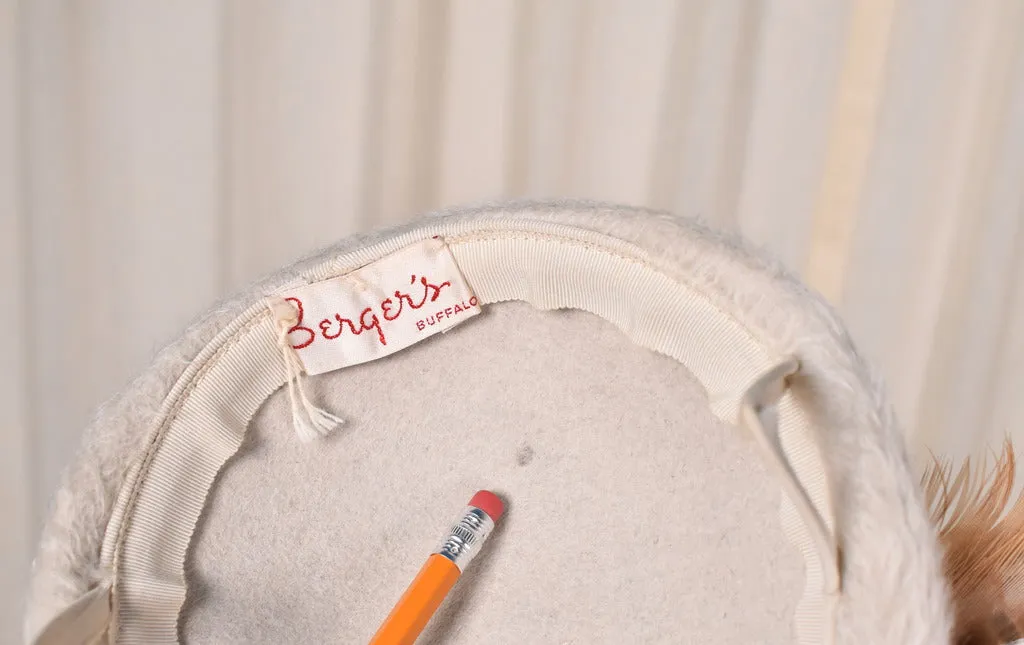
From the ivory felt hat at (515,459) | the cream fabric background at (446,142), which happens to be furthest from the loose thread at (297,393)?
the cream fabric background at (446,142)

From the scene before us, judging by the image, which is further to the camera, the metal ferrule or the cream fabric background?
the cream fabric background

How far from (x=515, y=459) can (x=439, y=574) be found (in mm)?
70

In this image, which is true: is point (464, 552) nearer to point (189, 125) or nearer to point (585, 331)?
point (585, 331)

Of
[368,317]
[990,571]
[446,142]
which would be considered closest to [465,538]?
[368,317]

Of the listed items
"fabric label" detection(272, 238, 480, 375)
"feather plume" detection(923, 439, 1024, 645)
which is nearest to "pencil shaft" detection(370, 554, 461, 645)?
"fabric label" detection(272, 238, 480, 375)

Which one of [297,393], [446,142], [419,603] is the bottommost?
[419,603]

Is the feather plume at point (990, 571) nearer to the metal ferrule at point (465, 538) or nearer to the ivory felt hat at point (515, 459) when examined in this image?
the ivory felt hat at point (515, 459)

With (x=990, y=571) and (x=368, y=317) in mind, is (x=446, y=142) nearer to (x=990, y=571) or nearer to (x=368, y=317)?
(x=368, y=317)

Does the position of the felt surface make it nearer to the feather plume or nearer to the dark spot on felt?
the dark spot on felt

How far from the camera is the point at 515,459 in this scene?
0.42 meters

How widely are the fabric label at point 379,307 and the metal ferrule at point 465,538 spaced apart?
10 cm

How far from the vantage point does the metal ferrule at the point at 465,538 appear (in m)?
0.41

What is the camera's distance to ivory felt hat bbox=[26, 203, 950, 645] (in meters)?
0.30

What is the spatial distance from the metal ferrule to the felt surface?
0.02 m
